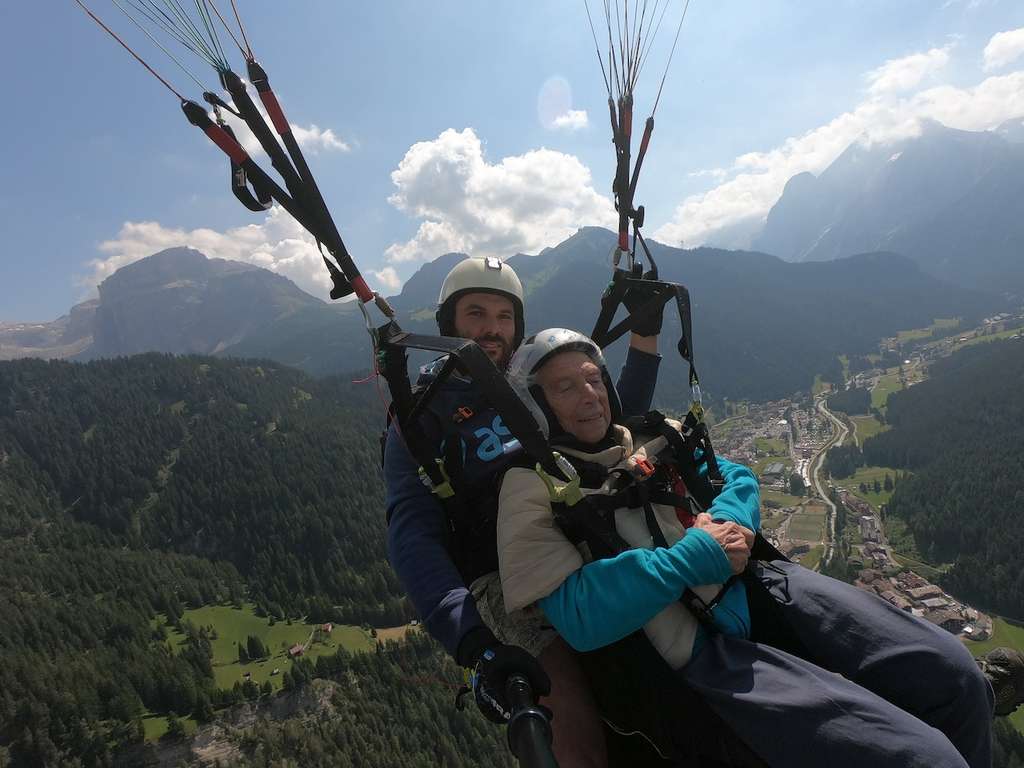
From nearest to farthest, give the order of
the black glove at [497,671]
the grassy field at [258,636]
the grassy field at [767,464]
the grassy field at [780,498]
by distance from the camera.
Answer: the black glove at [497,671], the grassy field at [258,636], the grassy field at [780,498], the grassy field at [767,464]

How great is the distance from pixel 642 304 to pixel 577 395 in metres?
2.38

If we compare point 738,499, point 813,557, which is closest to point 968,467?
point 813,557

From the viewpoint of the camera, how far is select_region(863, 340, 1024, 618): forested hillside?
2876 inches

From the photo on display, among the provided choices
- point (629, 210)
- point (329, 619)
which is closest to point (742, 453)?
point (329, 619)

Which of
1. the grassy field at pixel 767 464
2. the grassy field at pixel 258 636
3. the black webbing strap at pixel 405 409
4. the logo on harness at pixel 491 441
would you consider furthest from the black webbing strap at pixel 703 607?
the grassy field at pixel 767 464

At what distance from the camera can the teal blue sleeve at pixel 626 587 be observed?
2.92 m

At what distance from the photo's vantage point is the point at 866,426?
141 metres

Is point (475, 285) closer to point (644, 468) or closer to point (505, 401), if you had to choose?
point (505, 401)

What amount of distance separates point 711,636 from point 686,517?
30.0 inches

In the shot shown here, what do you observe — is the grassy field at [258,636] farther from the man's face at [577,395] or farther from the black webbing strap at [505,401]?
the black webbing strap at [505,401]

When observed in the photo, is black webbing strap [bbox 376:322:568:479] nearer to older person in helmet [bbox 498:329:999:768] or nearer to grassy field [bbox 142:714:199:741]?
older person in helmet [bbox 498:329:999:768]

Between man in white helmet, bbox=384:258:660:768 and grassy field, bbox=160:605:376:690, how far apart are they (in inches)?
3563

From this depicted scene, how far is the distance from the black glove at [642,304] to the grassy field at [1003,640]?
71.8 meters

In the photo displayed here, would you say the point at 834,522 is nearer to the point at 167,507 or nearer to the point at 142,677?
the point at 142,677
